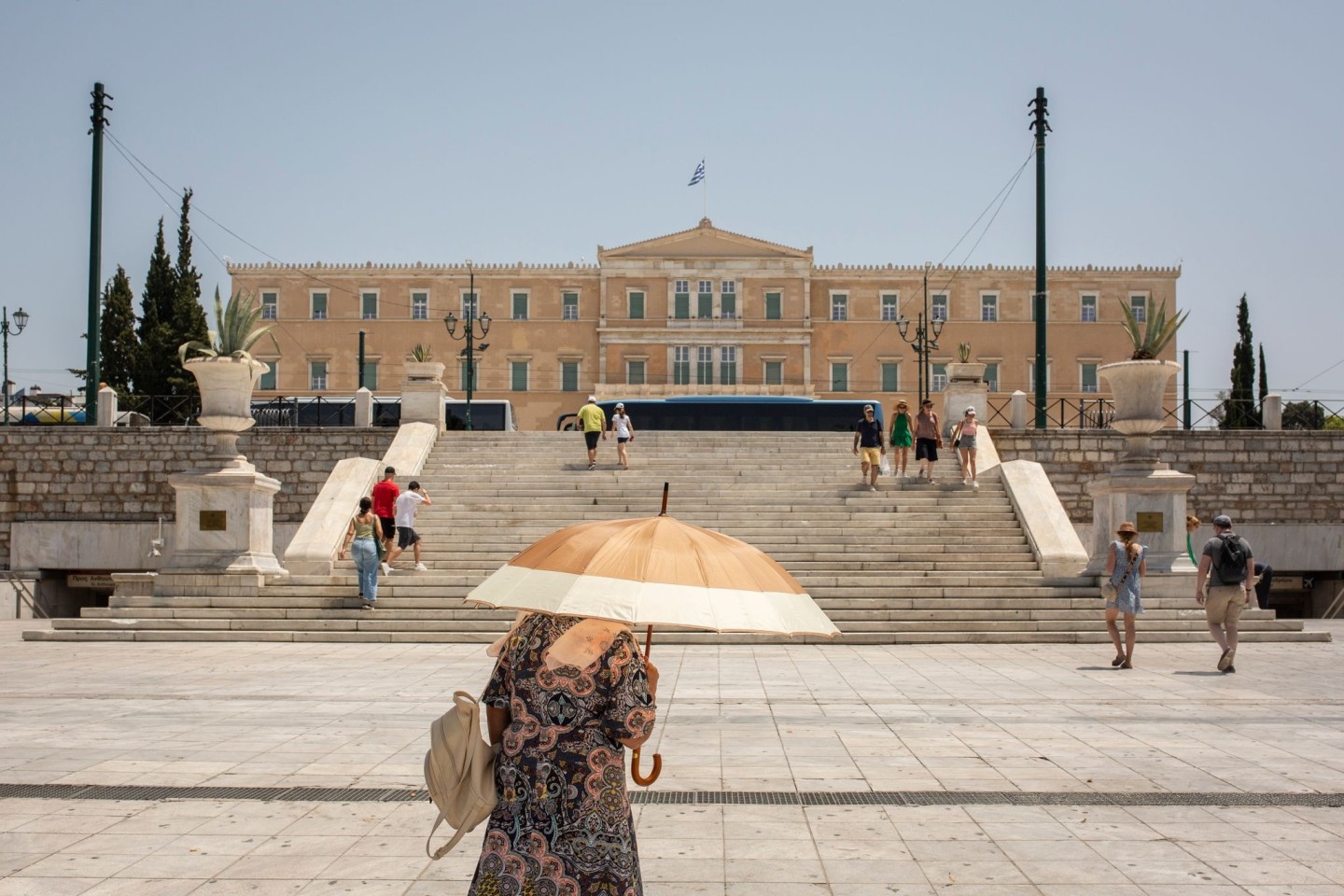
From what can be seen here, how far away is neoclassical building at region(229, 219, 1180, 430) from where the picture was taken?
65375 mm

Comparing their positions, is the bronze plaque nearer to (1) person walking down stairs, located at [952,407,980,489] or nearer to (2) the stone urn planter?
(1) person walking down stairs, located at [952,407,980,489]

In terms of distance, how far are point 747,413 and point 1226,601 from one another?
98.4 ft

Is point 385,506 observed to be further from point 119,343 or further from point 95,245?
point 119,343

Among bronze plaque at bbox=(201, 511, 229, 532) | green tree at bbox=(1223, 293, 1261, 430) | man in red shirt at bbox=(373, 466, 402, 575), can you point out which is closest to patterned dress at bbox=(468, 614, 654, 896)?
man in red shirt at bbox=(373, 466, 402, 575)

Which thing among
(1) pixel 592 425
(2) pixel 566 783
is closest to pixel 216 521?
(1) pixel 592 425

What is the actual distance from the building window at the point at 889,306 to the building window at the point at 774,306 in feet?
17.0

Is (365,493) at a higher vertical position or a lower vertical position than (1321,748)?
higher

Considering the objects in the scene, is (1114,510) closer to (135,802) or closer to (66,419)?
(135,802)

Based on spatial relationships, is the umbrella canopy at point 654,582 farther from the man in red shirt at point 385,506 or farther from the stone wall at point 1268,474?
the stone wall at point 1268,474

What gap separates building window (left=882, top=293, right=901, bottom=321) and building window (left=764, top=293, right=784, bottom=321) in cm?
518

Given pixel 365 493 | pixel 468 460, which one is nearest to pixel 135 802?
pixel 365 493

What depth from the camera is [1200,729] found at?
871cm

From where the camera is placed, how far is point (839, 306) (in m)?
66.2

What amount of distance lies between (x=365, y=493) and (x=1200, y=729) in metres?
13.9
